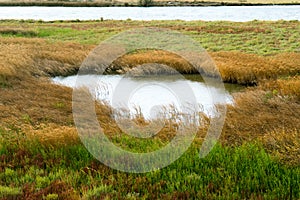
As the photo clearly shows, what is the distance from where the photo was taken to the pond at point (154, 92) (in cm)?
1658

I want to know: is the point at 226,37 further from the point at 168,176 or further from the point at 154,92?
the point at 168,176

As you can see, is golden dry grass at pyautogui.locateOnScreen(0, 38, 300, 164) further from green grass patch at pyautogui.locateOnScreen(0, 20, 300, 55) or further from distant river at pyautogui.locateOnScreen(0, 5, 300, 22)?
distant river at pyautogui.locateOnScreen(0, 5, 300, 22)

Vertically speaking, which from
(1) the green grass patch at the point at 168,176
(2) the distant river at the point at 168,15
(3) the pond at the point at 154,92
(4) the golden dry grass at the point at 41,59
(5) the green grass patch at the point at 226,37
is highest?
(2) the distant river at the point at 168,15

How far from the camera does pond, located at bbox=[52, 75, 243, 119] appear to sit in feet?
54.4

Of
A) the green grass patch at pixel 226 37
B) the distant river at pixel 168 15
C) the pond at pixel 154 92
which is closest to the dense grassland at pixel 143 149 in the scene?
the pond at pixel 154 92

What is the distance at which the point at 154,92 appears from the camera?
19719mm

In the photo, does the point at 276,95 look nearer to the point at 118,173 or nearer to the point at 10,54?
the point at 118,173

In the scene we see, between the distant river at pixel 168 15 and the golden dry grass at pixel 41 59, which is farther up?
the distant river at pixel 168 15

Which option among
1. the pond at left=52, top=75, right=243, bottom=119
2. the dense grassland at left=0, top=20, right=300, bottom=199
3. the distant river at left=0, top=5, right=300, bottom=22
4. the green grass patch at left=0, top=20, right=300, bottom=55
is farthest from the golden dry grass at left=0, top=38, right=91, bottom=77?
the distant river at left=0, top=5, right=300, bottom=22

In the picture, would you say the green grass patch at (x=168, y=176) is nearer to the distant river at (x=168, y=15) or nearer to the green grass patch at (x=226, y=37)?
the green grass patch at (x=226, y=37)

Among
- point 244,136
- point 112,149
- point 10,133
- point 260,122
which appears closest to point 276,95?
point 260,122

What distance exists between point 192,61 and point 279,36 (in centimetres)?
1498

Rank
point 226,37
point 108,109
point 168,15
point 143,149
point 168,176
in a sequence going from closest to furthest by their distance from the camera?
point 168,176
point 143,149
point 108,109
point 226,37
point 168,15

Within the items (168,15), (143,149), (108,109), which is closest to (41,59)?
(108,109)
